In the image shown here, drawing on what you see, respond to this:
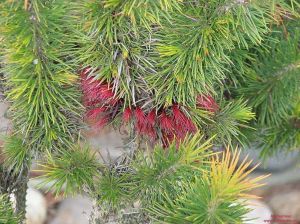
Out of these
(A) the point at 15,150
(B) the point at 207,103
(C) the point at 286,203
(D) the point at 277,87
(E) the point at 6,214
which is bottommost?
(E) the point at 6,214

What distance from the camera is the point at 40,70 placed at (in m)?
0.73

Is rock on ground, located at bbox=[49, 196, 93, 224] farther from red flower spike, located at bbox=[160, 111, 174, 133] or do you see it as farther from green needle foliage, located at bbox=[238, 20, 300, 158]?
red flower spike, located at bbox=[160, 111, 174, 133]

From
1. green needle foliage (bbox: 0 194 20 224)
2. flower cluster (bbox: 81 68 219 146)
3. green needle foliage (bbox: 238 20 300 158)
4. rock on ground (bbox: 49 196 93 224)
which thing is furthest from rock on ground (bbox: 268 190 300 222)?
green needle foliage (bbox: 0 194 20 224)

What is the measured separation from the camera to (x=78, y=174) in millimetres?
820

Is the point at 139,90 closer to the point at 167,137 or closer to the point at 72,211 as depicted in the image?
the point at 167,137

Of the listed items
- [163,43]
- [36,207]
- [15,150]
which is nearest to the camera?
[163,43]

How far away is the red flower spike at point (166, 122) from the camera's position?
81 centimetres

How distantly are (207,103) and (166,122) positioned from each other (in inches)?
3.1

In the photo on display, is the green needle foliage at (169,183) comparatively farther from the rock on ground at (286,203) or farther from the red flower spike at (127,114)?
the rock on ground at (286,203)

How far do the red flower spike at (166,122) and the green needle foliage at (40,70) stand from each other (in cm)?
14

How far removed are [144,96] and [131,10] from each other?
0.58 ft

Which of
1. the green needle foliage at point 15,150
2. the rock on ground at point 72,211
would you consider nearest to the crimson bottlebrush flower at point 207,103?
the green needle foliage at point 15,150

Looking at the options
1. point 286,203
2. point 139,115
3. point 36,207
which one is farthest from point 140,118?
point 286,203

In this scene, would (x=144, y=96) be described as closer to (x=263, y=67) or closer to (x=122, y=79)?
(x=122, y=79)
